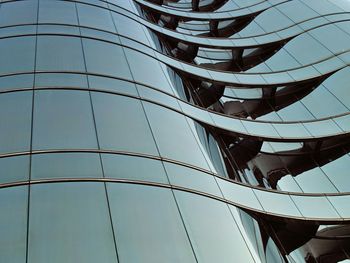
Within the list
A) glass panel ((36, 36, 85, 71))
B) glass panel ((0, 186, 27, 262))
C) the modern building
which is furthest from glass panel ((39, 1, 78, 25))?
glass panel ((0, 186, 27, 262))

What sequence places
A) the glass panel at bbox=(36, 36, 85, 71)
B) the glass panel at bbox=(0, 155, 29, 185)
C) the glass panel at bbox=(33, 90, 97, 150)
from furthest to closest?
the glass panel at bbox=(36, 36, 85, 71) < the glass panel at bbox=(33, 90, 97, 150) < the glass panel at bbox=(0, 155, 29, 185)

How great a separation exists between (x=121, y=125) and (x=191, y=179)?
2.36 metres

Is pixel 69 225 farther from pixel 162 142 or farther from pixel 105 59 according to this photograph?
pixel 105 59

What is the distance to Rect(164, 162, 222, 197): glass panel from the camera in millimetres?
11633

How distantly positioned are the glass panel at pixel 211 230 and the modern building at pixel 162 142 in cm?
4

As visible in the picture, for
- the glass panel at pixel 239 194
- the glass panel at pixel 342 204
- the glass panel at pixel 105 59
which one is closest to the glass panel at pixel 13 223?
the glass panel at pixel 239 194

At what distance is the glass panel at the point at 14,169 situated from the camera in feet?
32.5

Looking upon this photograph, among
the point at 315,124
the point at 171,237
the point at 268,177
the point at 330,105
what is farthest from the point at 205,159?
the point at 330,105

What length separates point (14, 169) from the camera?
10156mm

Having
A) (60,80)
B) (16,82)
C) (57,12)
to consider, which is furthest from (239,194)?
(57,12)

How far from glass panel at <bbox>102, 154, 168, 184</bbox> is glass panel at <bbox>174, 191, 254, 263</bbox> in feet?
2.42

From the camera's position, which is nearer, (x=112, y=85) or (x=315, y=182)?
(x=112, y=85)

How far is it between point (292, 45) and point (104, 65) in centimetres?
1305

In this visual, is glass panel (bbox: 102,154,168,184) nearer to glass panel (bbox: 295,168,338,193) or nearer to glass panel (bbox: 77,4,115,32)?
glass panel (bbox: 77,4,115,32)
